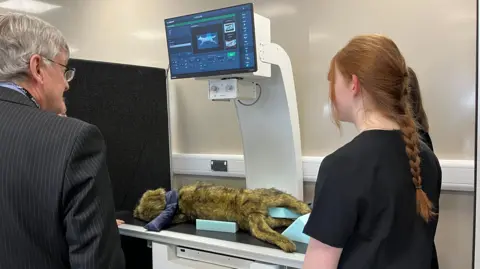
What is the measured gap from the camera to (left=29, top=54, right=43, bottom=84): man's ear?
1006 mm

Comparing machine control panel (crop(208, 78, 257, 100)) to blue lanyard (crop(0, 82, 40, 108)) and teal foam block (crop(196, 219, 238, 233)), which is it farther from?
blue lanyard (crop(0, 82, 40, 108))

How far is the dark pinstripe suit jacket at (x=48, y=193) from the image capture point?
0.93m

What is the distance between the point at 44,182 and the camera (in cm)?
93

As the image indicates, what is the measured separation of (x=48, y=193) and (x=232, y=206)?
34.8 inches

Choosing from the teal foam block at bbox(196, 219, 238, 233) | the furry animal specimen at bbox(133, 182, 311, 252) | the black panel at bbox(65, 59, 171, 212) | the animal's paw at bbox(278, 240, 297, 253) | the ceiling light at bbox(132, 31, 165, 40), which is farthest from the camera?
the ceiling light at bbox(132, 31, 165, 40)

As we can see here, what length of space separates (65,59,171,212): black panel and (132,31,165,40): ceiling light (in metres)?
0.34

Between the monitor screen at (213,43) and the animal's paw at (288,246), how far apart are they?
66 centimetres

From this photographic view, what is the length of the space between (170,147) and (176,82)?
1.32 feet

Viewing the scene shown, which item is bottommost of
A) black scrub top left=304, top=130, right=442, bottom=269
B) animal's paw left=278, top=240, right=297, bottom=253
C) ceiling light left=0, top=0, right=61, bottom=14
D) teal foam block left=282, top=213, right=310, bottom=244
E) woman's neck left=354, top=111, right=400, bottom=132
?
animal's paw left=278, top=240, right=297, bottom=253

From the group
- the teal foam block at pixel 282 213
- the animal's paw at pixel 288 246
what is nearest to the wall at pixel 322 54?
the teal foam block at pixel 282 213

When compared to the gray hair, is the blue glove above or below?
below

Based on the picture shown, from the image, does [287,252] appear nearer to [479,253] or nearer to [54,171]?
[479,253]

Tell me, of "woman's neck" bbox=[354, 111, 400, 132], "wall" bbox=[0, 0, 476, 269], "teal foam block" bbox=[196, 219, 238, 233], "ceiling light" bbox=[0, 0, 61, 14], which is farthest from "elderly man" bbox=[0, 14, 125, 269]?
"ceiling light" bbox=[0, 0, 61, 14]

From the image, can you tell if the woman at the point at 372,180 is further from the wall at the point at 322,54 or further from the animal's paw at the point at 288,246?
the wall at the point at 322,54
